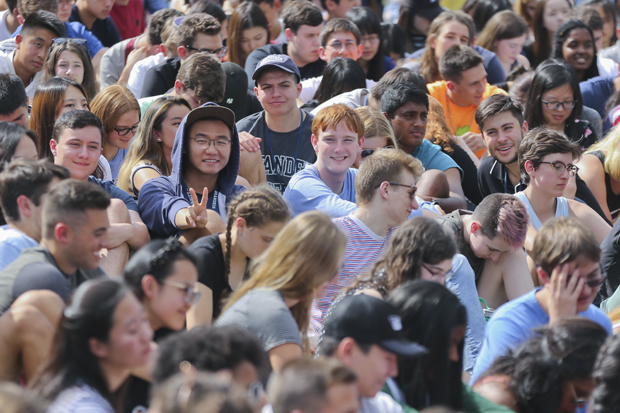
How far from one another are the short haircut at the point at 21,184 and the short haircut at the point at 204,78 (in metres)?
2.06

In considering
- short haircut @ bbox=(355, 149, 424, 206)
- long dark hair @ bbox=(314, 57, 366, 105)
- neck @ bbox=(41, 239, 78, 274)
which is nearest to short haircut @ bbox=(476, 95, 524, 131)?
long dark hair @ bbox=(314, 57, 366, 105)

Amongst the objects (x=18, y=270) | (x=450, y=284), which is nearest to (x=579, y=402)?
(x=450, y=284)

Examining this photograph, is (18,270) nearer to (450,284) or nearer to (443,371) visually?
(443,371)

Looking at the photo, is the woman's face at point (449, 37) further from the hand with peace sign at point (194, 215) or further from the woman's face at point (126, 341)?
the woman's face at point (126, 341)

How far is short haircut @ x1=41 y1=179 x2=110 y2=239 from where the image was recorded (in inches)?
117

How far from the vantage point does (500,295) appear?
170 inches

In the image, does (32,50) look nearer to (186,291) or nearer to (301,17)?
(301,17)

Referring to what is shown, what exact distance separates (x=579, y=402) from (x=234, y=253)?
5.25ft

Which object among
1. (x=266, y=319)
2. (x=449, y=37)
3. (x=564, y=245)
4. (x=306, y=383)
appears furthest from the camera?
(x=449, y=37)

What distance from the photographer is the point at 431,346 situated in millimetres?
2672

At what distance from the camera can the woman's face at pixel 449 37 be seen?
23.4 ft

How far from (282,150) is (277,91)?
398 millimetres

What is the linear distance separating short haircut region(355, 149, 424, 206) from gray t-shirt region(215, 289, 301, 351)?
1307mm

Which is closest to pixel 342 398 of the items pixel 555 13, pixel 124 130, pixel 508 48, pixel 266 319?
pixel 266 319
